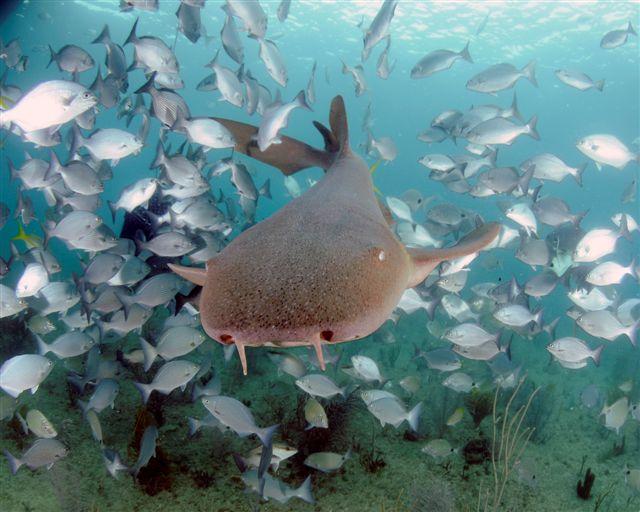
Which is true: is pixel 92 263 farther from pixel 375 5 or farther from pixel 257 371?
pixel 375 5

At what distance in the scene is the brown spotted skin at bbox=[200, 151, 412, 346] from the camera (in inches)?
53.7

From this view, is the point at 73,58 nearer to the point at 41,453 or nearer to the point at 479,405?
the point at 41,453

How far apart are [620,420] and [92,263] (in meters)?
7.37

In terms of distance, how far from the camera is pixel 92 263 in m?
5.00

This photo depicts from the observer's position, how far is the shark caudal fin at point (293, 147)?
4.66 m

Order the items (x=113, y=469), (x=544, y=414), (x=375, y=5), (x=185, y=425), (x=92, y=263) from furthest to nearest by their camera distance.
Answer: (x=375, y=5)
(x=544, y=414)
(x=185, y=425)
(x=92, y=263)
(x=113, y=469)

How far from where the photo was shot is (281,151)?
189 inches

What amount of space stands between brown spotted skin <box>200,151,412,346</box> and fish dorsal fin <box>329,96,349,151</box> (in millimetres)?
2499

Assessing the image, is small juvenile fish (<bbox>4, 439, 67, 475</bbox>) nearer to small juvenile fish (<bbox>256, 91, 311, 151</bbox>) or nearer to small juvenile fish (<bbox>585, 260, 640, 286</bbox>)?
small juvenile fish (<bbox>256, 91, 311, 151</bbox>)

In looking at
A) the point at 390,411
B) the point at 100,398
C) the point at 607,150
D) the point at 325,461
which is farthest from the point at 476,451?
the point at 607,150

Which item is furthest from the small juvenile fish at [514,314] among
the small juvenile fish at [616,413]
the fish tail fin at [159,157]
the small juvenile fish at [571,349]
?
the fish tail fin at [159,157]

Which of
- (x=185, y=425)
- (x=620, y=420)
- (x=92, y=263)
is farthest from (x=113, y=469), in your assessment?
(x=620, y=420)

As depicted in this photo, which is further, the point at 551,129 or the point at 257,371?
the point at 551,129

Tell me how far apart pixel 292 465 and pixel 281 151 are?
3858mm
